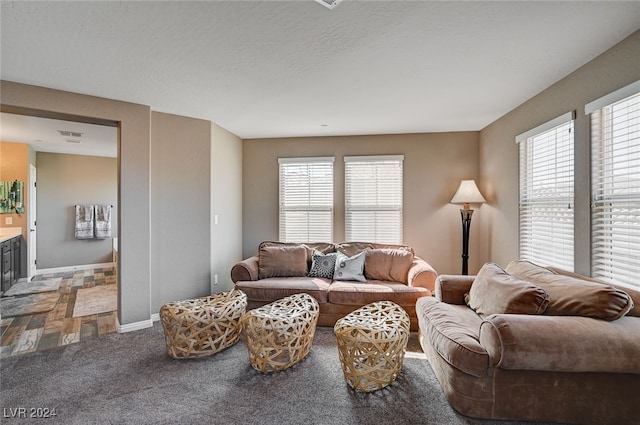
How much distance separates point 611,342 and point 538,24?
194 cm

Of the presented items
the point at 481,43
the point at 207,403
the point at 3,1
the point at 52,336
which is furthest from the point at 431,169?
the point at 52,336

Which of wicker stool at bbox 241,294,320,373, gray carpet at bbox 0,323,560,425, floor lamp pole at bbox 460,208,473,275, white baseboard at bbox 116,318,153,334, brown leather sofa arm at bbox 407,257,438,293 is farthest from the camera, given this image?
floor lamp pole at bbox 460,208,473,275

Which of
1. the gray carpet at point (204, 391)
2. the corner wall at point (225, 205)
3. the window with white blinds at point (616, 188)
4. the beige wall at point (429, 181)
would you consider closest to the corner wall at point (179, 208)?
the corner wall at point (225, 205)

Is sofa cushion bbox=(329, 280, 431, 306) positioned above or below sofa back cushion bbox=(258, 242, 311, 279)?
below

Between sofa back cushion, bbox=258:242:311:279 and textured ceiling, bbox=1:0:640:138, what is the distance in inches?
72.8

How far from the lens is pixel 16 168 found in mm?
5293

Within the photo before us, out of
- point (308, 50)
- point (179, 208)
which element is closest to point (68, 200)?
point (179, 208)

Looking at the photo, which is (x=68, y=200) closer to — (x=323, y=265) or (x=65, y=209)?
(x=65, y=209)

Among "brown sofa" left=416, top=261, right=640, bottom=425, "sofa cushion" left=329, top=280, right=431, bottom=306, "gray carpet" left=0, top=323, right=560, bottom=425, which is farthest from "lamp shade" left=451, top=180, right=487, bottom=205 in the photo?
"gray carpet" left=0, top=323, right=560, bottom=425

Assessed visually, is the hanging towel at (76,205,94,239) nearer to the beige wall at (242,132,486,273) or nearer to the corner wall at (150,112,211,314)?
the corner wall at (150,112,211,314)

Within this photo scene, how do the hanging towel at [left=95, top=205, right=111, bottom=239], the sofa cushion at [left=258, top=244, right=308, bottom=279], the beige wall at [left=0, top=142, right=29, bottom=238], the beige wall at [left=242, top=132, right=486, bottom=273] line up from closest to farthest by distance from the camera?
the sofa cushion at [left=258, top=244, right=308, bottom=279], the beige wall at [left=242, top=132, right=486, bottom=273], the beige wall at [left=0, top=142, right=29, bottom=238], the hanging towel at [left=95, top=205, right=111, bottom=239]

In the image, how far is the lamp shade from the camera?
13.4 feet

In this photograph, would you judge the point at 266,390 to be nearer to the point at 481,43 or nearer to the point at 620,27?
the point at 481,43

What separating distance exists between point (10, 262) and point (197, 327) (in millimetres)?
4580
